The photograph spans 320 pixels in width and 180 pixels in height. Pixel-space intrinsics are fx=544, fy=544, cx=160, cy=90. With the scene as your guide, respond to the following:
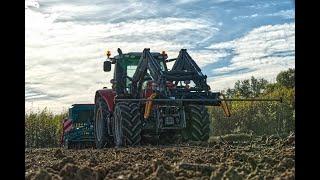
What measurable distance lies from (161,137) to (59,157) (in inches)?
178

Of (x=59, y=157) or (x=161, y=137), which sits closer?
(x=59, y=157)

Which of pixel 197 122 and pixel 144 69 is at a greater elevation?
pixel 144 69

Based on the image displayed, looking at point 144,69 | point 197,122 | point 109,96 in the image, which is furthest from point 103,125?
point 197,122

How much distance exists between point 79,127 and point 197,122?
5.72m

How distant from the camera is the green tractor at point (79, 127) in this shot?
53.3ft

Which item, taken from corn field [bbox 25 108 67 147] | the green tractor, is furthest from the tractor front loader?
corn field [bbox 25 108 67 147]

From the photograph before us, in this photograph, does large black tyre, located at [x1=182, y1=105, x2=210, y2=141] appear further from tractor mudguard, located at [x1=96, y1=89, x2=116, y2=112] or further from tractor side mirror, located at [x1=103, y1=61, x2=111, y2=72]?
tractor side mirror, located at [x1=103, y1=61, x2=111, y2=72]

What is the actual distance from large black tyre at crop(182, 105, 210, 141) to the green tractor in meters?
4.86

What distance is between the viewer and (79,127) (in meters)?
16.6

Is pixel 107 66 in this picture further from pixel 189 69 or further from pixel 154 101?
pixel 154 101
